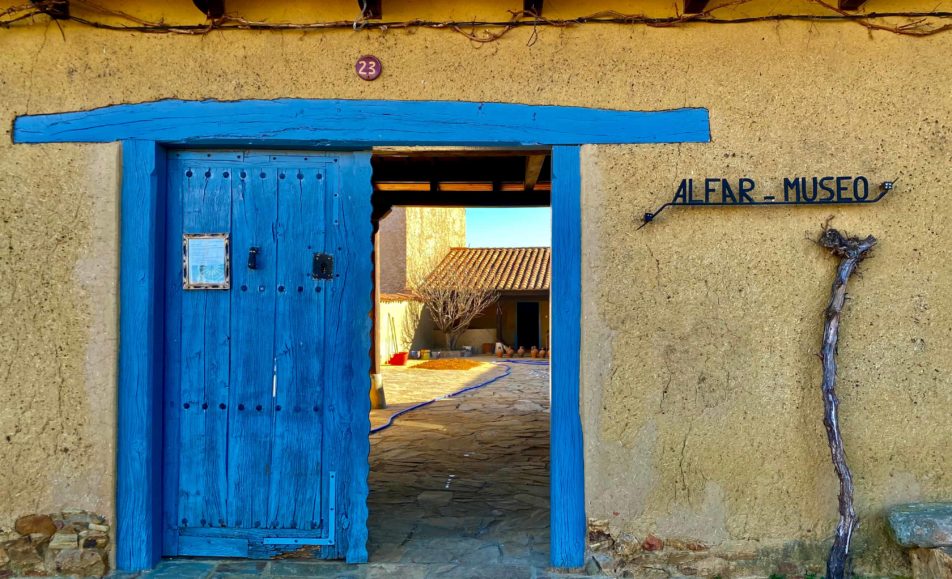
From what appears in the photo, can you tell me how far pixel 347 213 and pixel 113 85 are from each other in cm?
139

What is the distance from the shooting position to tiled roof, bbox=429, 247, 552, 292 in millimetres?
21906

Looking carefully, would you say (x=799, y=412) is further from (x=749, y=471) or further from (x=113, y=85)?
(x=113, y=85)

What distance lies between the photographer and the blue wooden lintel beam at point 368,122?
3.26 metres

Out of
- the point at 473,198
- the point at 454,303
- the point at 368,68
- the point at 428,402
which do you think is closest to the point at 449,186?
the point at 473,198

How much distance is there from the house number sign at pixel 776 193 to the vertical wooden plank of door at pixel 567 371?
0.41 metres

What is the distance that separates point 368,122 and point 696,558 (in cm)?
287

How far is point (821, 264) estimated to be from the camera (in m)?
3.22

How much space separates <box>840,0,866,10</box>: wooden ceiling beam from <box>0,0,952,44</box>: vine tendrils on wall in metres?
0.03

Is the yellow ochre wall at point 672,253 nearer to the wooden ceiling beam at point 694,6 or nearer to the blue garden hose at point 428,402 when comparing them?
the wooden ceiling beam at point 694,6

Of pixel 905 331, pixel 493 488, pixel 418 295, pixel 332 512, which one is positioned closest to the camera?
pixel 905 331

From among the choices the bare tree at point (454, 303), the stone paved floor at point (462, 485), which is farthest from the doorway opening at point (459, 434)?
the bare tree at point (454, 303)

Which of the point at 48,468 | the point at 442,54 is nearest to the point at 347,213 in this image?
the point at 442,54

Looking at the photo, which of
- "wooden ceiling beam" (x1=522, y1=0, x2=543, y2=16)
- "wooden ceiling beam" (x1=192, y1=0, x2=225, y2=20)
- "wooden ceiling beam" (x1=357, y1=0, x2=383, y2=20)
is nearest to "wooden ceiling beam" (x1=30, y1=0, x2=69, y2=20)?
"wooden ceiling beam" (x1=192, y1=0, x2=225, y2=20)

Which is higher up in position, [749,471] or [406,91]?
[406,91]
